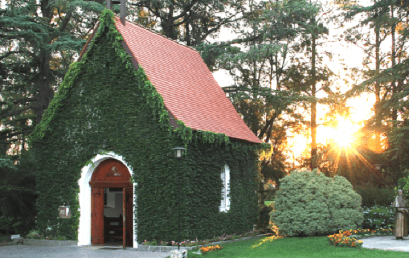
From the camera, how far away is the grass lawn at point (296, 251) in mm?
13164

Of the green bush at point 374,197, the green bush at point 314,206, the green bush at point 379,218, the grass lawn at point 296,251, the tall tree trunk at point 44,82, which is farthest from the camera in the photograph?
the tall tree trunk at point 44,82

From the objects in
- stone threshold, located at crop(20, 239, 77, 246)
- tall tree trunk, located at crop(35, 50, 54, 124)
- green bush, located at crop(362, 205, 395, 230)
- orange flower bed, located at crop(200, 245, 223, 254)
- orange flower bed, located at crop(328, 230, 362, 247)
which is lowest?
stone threshold, located at crop(20, 239, 77, 246)

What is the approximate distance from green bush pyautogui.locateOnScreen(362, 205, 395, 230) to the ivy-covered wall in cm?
561

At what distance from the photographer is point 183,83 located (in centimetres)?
1955

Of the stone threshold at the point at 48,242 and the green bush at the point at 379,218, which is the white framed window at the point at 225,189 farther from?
the green bush at the point at 379,218

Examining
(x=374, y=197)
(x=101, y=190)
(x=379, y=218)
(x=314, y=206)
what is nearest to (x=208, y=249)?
(x=101, y=190)

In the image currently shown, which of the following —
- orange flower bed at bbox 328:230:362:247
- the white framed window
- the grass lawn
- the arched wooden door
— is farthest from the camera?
the white framed window

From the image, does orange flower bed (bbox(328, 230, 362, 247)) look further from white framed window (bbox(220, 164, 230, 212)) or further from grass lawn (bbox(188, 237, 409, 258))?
white framed window (bbox(220, 164, 230, 212))

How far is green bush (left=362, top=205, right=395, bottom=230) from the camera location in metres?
19.3

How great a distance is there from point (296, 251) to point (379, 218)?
7.01 m

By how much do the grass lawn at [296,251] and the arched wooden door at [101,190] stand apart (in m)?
3.80

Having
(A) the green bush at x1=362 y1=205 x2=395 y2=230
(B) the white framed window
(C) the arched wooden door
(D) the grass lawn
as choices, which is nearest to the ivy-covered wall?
(B) the white framed window

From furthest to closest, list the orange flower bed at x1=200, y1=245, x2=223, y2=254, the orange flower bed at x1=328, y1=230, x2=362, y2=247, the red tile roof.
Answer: the red tile roof < the orange flower bed at x1=328, y1=230, x2=362, y2=247 < the orange flower bed at x1=200, y1=245, x2=223, y2=254

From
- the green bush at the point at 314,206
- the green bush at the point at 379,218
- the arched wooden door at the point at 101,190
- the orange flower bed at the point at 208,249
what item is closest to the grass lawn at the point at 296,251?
→ the orange flower bed at the point at 208,249
